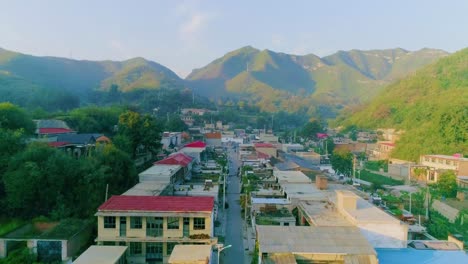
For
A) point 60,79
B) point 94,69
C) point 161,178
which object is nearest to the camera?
point 161,178

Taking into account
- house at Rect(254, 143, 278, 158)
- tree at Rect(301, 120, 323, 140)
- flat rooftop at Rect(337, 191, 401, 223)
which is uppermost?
tree at Rect(301, 120, 323, 140)

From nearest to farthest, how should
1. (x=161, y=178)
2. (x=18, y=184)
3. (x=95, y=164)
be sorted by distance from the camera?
1. (x=18, y=184)
2. (x=95, y=164)
3. (x=161, y=178)

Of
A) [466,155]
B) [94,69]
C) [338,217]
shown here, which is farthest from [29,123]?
[94,69]

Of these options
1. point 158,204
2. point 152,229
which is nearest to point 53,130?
point 158,204

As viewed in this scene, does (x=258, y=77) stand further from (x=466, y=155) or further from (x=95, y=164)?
(x=95, y=164)

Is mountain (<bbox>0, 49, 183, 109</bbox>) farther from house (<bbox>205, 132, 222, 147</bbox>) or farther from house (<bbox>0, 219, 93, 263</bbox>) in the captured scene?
house (<bbox>0, 219, 93, 263</bbox>)

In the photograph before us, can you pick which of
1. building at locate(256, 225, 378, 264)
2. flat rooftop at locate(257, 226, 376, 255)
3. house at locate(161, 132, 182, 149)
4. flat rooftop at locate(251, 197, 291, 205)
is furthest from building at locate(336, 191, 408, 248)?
house at locate(161, 132, 182, 149)
